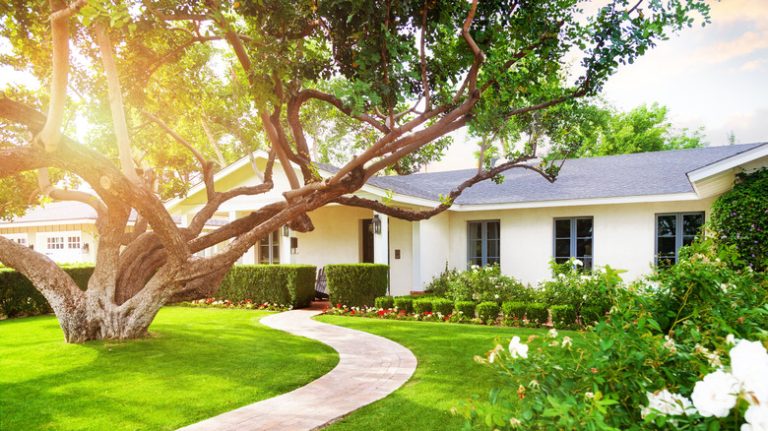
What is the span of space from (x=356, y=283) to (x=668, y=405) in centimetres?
1199

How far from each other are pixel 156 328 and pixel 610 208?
1231 centimetres

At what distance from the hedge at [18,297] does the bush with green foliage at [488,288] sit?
1219 cm

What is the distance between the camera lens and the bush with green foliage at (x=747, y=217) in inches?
434

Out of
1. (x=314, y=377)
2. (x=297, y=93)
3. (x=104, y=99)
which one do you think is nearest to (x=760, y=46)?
(x=297, y=93)

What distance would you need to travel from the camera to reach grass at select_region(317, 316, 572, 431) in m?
5.03

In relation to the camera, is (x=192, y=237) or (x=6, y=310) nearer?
(x=192, y=237)

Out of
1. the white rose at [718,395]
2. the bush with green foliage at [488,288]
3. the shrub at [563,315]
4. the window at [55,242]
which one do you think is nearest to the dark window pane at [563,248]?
the bush with green foliage at [488,288]

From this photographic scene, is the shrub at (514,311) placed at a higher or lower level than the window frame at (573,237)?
lower

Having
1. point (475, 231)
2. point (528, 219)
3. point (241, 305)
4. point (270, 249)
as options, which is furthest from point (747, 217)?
point (270, 249)

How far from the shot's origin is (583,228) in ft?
48.1

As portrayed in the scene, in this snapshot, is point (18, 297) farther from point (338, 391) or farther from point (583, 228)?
point (583, 228)

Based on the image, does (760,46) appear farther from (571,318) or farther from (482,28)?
(482,28)

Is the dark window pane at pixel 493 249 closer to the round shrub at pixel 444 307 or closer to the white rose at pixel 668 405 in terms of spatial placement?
the round shrub at pixel 444 307

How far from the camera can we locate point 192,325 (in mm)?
11367
